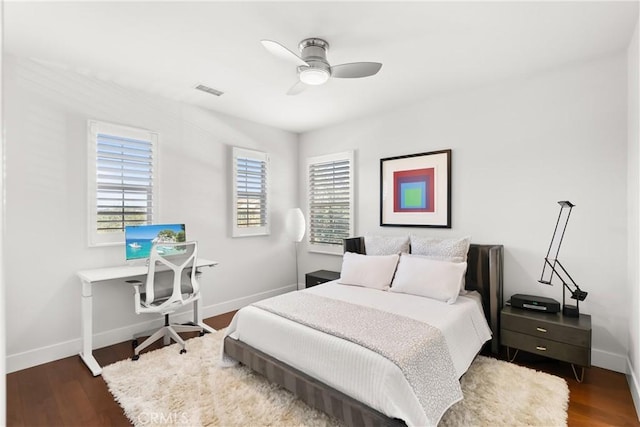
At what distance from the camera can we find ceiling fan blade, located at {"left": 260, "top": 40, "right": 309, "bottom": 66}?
2.06m

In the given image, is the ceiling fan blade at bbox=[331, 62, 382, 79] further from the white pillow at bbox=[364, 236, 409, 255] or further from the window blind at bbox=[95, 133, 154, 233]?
the window blind at bbox=[95, 133, 154, 233]

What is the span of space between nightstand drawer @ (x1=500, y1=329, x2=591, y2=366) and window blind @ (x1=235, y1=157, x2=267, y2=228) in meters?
3.32

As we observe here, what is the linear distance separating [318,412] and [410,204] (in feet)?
8.56

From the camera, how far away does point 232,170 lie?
14.2 ft

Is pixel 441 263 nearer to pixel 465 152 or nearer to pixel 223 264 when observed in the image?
pixel 465 152

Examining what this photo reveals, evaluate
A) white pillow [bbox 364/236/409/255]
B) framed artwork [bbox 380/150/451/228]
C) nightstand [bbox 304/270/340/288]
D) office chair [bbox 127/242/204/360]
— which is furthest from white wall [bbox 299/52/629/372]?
office chair [bbox 127/242/204/360]

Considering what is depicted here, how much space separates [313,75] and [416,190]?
207 cm

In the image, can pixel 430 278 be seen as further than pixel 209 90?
No

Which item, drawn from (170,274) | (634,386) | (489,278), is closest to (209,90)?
(170,274)

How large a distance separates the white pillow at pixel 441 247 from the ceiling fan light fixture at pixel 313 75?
2.04 meters

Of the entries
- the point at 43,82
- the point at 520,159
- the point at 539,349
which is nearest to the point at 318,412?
the point at 539,349

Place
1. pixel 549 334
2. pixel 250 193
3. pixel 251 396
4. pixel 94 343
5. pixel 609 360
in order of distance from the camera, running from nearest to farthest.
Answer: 1. pixel 251 396
2. pixel 549 334
3. pixel 609 360
4. pixel 94 343
5. pixel 250 193

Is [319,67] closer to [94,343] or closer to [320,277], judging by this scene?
[320,277]

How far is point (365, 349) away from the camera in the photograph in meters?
1.94
